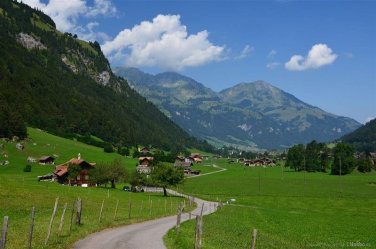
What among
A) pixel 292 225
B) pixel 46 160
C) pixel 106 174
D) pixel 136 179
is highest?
pixel 46 160

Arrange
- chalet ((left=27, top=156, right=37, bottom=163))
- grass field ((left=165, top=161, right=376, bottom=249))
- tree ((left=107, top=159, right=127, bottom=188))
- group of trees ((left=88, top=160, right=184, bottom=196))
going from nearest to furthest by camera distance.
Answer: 1. grass field ((left=165, top=161, right=376, bottom=249))
2. group of trees ((left=88, top=160, right=184, bottom=196))
3. tree ((left=107, top=159, right=127, bottom=188))
4. chalet ((left=27, top=156, right=37, bottom=163))

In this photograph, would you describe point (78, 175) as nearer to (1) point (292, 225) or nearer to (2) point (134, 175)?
(2) point (134, 175)

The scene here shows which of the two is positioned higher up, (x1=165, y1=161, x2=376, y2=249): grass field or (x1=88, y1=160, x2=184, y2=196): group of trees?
(x1=88, y1=160, x2=184, y2=196): group of trees

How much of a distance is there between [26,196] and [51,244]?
132ft

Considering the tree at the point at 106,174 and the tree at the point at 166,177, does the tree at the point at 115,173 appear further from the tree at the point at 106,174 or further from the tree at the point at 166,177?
the tree at the point at 166,177

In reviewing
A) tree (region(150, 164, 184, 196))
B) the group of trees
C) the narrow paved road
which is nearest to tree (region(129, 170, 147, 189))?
the group of trees

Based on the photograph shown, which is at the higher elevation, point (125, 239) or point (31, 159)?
point (31, 159)

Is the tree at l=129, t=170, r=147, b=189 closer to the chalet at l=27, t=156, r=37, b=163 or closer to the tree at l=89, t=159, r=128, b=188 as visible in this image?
the tree at l=89, t=159, r=128, b=188

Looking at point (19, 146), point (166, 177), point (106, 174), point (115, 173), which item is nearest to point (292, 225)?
point (166, 177)

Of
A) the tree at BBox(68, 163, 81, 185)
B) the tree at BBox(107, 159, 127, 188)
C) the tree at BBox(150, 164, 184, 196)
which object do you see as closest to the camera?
the tree at BBox(150, 164, 184, 196)

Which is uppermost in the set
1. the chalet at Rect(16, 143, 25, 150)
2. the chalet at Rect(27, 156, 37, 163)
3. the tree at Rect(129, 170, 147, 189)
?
the chalet at Rect(16, 143, 25, 150)

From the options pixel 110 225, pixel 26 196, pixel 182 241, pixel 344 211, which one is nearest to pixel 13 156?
pixel 26 196

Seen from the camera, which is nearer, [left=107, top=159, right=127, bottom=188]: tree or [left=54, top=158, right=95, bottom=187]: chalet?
[left=107, top=159, right=127, bottom=188]: tree

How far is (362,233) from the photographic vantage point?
53.0 m
